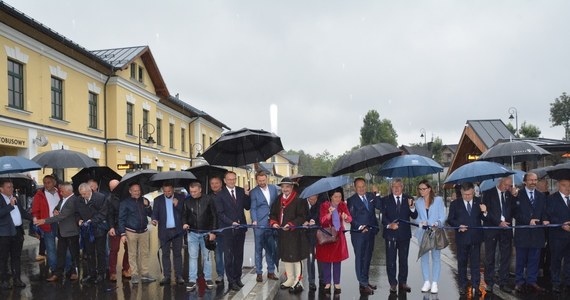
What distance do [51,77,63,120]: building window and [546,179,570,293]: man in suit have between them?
58.7ft

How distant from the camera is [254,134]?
26.5ft

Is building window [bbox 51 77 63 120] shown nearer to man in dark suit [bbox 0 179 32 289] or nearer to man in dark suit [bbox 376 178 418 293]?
man in dark suit [bbox 0 179 32 289]

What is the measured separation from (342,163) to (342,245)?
1.29 m

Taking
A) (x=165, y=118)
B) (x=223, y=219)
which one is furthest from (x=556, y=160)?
(x=165, y=118)

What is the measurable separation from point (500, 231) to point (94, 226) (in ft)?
22.1

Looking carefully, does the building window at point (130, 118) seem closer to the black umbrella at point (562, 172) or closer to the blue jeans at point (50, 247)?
the blue jeans at point (50, 247)

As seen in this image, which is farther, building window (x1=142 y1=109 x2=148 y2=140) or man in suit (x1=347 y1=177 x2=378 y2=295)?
building window (x1=142 y1=109 x2=148 y2=140)

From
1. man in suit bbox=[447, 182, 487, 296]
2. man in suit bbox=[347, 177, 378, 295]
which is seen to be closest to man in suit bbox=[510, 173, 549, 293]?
man in suit bbox=[447, 182, 487, 296]

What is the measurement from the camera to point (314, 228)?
7.42 m

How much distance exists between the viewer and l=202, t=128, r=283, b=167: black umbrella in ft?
27.8

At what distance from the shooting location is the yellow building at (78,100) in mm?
16500

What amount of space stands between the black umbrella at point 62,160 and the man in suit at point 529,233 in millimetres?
7854

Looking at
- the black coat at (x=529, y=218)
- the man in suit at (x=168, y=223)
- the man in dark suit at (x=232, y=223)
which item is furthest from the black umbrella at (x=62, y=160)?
the black coat at (x=529, y=218)

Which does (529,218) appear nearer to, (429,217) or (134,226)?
(429,217)
